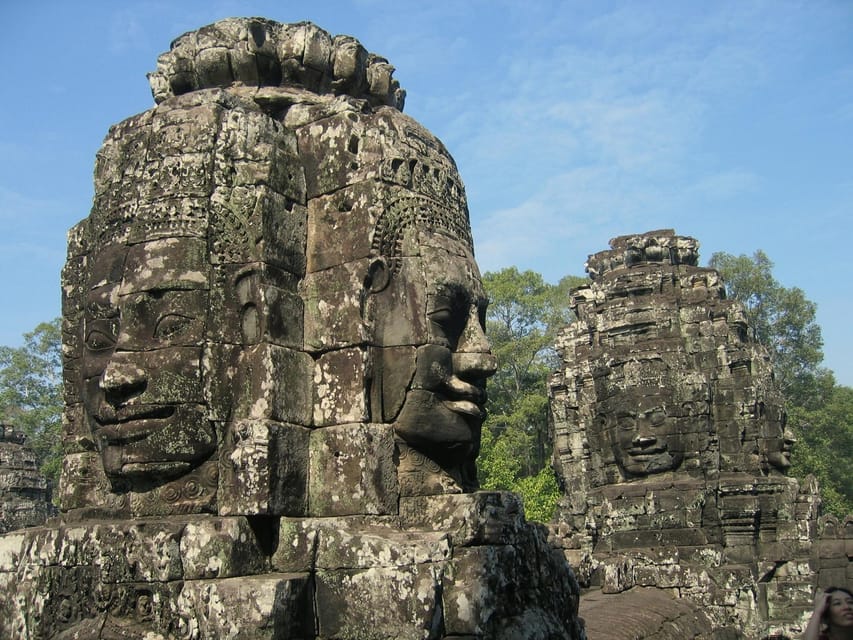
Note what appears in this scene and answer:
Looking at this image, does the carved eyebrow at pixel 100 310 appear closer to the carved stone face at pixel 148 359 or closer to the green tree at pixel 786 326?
the carved stone face at pixel 148 359

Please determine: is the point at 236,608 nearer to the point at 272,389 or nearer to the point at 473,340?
the point at 272,389

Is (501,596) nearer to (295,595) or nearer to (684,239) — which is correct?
(295,595)

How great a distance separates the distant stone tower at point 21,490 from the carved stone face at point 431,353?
16821mm

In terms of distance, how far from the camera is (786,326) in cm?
3994

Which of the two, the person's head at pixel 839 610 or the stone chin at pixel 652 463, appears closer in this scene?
the person's head at pixel 839 610

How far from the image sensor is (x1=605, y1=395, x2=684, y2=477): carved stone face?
14016mm

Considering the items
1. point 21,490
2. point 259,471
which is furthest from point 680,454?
point 21,490

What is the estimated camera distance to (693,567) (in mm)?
11164

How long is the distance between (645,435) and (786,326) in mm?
28710

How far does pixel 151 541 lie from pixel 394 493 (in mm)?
1319

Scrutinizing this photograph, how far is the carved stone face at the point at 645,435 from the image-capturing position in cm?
1402

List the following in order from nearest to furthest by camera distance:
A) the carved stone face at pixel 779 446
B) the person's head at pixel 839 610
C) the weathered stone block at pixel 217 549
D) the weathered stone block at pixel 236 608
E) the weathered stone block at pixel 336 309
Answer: the person's head at pixel 839 610 < the weathered stone block at pixel 236 608 < the weathered stone block at pixel 217 549 < the weathered stone block at pixel 336 309 < the carved stone face at pixel 779 446

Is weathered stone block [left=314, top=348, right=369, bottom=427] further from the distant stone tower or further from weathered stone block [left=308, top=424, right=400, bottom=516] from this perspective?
the distant stone tower

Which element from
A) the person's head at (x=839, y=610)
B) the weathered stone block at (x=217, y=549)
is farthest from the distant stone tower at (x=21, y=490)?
the person's head at (x=839, y=610)
